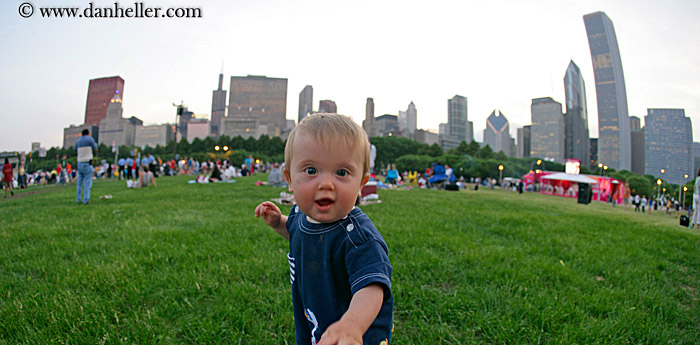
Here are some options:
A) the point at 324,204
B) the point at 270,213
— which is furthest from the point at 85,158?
the point at 324,204

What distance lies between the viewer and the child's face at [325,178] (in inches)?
48.8

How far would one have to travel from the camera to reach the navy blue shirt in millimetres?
1224

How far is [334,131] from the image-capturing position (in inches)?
50.1

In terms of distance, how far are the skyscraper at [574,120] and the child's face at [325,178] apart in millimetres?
221462

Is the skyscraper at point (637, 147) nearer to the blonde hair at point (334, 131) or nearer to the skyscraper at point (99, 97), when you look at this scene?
the blonde hair at point (334, 131)

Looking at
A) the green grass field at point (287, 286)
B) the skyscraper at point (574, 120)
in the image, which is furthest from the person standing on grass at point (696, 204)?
the skyscraper at point (574, 120)

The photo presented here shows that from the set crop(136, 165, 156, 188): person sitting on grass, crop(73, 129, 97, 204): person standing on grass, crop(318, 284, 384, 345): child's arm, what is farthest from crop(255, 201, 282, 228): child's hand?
crop(136, 165, 156, 188): person sitting on grass

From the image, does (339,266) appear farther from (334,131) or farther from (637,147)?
(637,147)

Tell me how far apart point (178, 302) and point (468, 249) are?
3.50m

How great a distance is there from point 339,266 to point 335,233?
144 mm

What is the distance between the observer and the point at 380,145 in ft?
278

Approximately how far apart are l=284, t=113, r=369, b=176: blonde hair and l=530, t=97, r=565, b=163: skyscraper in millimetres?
205014

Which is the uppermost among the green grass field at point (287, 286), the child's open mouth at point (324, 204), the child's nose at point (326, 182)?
the child's nose at point (326, 182)

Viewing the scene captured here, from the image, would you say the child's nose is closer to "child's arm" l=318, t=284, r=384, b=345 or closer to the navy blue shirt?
the navy blue shirt
